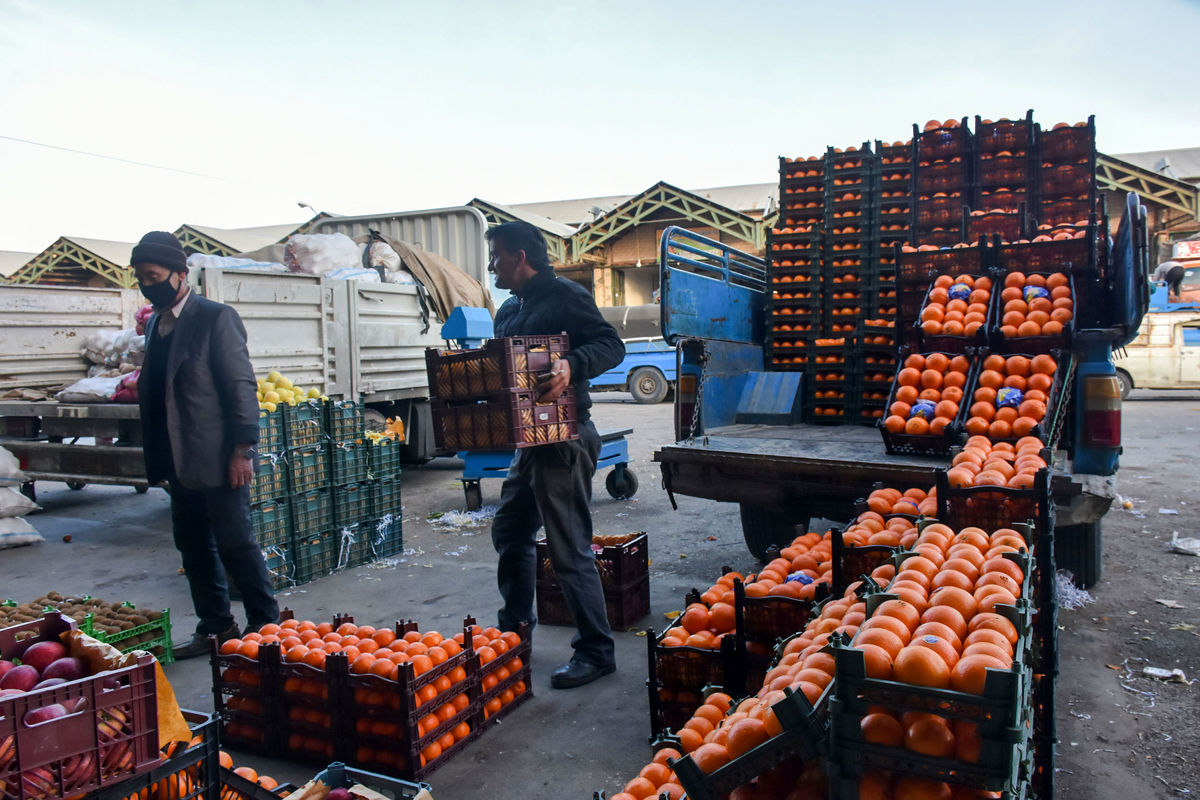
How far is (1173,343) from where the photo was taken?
17344 mm

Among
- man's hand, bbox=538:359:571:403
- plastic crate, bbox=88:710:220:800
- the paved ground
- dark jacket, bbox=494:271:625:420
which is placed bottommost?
the paved ground

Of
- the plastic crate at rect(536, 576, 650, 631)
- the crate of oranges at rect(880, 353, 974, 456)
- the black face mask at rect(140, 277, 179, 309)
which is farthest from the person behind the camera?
the crate of oranges at rect(880, 353, 974, 456)

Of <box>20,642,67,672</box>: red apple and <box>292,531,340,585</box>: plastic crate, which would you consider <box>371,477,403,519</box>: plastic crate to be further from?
<box>20,642,67,672</box>: red apple

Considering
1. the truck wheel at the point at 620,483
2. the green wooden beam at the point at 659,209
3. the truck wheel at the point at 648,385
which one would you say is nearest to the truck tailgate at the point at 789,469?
the truck wheel at the point at 620,483

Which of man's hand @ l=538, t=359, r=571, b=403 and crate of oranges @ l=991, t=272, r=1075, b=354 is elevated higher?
crate of oranges @ l=991, t=272, r=1075, b=354

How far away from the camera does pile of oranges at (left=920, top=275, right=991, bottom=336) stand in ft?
18.6

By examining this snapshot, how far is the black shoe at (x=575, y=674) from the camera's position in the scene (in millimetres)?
4074

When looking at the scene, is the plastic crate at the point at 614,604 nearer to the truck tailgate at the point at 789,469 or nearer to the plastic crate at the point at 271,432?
the truck tailgate at the point at 789,469

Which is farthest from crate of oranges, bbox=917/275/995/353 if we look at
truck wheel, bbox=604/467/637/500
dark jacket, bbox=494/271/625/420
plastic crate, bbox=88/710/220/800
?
plastic crate, bbox=88/710/220/800

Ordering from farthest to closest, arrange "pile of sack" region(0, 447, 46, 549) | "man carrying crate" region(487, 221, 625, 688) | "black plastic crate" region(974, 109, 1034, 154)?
"black plastic crate" region(974, 109, 1034, 154) < "pile of sack" region(0, 447, 46, 549) < "man carrying crate" region(487, 221, 625, 688)

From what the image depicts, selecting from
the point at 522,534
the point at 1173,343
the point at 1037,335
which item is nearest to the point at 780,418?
the point at 1037,335

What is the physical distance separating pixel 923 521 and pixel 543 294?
2.10m

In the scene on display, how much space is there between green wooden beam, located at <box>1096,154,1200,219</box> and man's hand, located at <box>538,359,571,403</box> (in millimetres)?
24128

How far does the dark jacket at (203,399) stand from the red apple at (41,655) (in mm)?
2094
